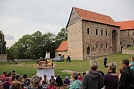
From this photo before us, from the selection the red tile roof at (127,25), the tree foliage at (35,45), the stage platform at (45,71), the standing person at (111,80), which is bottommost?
the stage platform at (45,71)

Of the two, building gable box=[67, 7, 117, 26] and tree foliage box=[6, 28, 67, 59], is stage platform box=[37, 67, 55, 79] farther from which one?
tree foliage box=[6, 28, 67, 59]

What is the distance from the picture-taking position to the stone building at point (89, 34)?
119 feet

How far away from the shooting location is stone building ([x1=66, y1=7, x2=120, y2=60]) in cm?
3631

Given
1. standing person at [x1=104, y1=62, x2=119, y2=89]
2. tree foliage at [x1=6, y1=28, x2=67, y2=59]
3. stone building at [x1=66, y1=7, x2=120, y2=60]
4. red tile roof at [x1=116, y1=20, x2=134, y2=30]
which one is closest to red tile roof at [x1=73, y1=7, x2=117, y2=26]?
stone building at [x1=66, y1=7, x2=120, y2=60]

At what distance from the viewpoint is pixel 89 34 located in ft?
123

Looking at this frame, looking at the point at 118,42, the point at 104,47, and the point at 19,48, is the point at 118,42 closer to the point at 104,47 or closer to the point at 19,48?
the point at 104,47

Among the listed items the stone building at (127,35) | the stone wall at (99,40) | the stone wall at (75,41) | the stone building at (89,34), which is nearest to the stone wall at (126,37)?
the stone building at (127,35)

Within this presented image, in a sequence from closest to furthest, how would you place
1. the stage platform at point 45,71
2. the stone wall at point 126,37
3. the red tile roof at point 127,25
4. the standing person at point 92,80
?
the standing person at point 92,80
the stage platform at point 45,71
the stone wall at point 126,37
the red tile roof at point 127,25

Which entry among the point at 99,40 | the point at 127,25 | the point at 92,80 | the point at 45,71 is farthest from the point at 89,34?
the point at 92,80

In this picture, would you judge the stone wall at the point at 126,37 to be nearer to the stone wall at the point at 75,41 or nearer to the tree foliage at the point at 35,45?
the stone wall at the point at 75,41

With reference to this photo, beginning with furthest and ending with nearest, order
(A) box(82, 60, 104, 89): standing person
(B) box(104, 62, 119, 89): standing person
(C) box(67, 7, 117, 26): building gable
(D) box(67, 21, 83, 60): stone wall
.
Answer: (C) box(67, 7, 117, 26): building gable, (D) box(67, 21, 83, 60): stone wall, (B) box(104, 62, 119, 89): standing person, (A) box(82, 60, 104, 89): standing person

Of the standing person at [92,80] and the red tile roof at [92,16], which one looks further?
the red tile roof at [92,16]

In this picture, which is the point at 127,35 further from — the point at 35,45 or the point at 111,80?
the point at 111,80

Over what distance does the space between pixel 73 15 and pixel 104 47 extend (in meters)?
11.2
